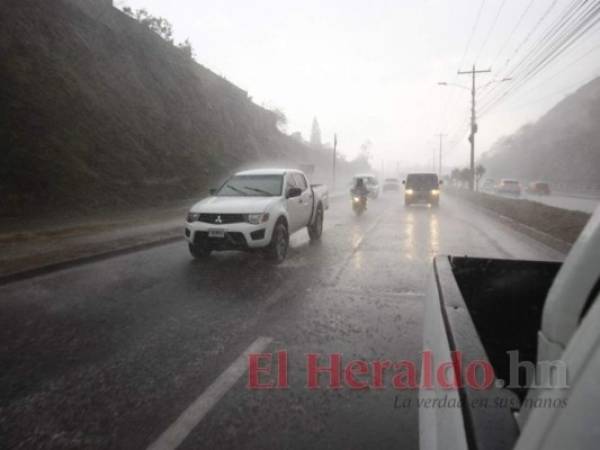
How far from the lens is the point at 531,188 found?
140ft

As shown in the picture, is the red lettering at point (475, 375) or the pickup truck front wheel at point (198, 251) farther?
the pickup truck front wheel at point (198, 251)

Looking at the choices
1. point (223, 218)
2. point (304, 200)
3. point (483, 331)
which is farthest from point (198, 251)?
point (483, 331)

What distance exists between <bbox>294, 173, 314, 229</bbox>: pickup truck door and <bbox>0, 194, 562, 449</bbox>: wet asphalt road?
187 centimetres

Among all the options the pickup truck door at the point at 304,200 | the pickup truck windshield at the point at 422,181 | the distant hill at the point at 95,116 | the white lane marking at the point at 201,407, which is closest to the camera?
the white lane marking at the point at 201,407

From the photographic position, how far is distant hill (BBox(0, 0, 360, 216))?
13492 mm

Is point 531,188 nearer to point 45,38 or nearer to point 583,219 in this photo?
point 583,219

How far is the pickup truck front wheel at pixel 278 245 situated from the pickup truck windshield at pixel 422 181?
16.8 m

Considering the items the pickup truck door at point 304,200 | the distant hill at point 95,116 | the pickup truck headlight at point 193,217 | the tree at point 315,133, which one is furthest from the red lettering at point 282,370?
the tree at point 315,133

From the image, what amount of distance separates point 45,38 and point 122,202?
8.69 metres

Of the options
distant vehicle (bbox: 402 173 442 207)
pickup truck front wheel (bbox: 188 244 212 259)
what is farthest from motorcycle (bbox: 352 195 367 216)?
pickup truck front wheel (bbox: 188 244 212 259)

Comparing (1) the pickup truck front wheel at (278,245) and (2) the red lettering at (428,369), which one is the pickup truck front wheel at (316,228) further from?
(2) the red lettering at (428,369)

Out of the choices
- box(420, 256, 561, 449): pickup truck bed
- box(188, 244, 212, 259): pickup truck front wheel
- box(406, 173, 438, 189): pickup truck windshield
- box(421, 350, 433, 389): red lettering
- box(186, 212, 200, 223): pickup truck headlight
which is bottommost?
box(188, 244, 212, 259): pickup truck front wheel

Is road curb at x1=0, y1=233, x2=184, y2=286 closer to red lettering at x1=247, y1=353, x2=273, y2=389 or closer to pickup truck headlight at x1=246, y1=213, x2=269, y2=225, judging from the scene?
pickup truck headlight at x1=246, y1=213, x2=269, y2=225

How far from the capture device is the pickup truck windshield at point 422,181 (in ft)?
A: 74.5
